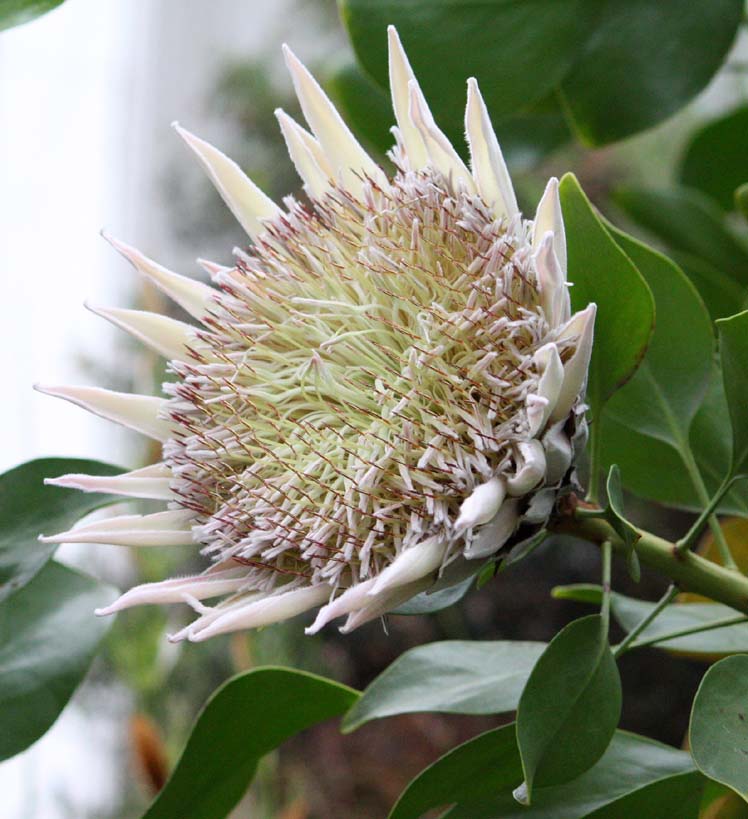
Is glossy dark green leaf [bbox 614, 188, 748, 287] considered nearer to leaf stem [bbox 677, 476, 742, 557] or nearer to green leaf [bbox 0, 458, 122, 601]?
leaf stem [bbox 677, 476, 742, 557]

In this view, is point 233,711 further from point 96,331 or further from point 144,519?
point 96,331

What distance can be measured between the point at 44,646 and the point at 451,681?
22 cm

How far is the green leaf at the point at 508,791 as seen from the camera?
492mm

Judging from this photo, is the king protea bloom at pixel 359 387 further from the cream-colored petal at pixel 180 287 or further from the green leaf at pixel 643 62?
the green leaf at pixel 643 62

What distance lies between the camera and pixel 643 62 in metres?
0.64

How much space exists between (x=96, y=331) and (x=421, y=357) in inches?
Result: 83.7

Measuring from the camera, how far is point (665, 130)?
323cm

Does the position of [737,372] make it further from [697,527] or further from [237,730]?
[237,730]

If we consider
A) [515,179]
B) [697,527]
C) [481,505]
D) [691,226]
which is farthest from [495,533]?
[515,179]

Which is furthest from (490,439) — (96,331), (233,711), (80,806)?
(96,331)

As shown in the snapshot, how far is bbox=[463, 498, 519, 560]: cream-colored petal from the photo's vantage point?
38 cm

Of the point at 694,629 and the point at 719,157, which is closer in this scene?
the point at 694,629

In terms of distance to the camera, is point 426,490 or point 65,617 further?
point 65,617

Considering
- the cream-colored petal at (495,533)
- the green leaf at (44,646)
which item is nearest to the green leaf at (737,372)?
the cream-colored petal at (495,533)
